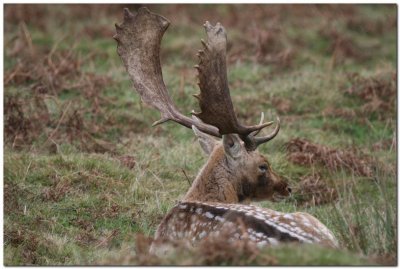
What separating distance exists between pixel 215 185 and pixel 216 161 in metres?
0.21

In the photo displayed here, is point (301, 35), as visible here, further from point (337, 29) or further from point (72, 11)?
point (72, 11)

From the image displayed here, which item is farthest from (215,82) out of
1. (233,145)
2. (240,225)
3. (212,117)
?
(240,225)

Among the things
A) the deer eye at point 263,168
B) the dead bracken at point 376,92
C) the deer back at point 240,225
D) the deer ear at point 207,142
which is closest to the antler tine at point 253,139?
the deer eye at point 263,168

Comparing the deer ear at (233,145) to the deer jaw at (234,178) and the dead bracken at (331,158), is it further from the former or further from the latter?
the dead bracken at (331,158)

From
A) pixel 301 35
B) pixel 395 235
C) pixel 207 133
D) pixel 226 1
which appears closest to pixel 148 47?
pixel 207 133

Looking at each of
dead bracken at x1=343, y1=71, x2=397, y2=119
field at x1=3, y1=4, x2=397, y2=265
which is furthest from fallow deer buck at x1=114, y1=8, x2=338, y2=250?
dead bracken at x1=343, y1=71, x2=397, y2=119

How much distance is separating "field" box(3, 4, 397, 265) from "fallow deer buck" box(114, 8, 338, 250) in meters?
0.43

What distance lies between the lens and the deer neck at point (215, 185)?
7.27 m

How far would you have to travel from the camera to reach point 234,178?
24.3 ft

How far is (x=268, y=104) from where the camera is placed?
1192cm

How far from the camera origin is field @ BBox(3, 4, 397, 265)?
6820 millimetres

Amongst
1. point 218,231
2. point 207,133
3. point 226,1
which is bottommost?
point 218,231

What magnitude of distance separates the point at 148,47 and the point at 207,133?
2.97 feet

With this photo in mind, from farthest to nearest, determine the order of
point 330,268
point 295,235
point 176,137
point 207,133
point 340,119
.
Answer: point 340,119, point 176,137, point 207,133, point 295,235, point 330,268
